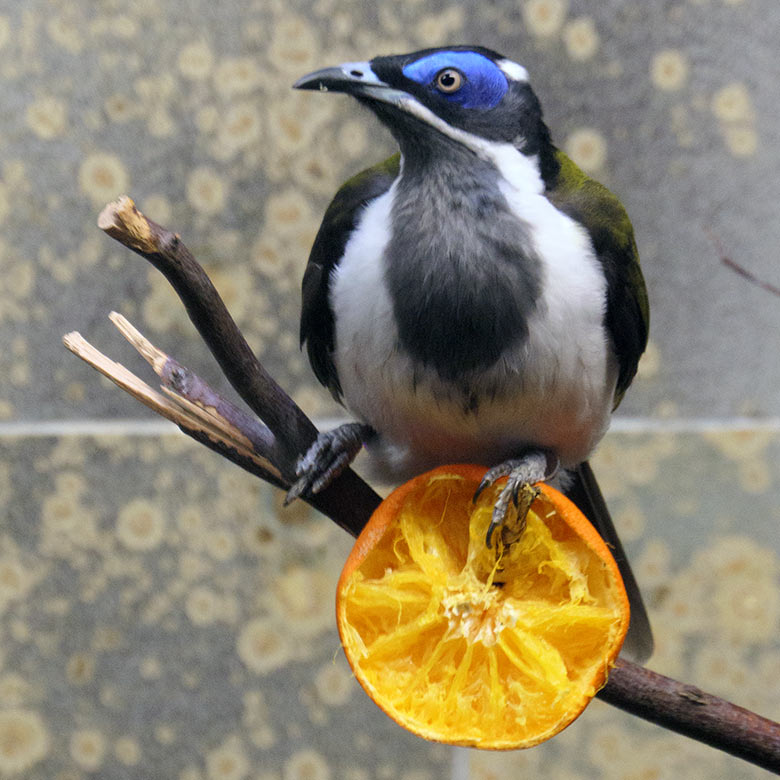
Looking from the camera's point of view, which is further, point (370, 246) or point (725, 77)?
point (725, 77)

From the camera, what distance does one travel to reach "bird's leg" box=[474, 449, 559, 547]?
738mm

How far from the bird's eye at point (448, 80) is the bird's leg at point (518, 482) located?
13.3 inches

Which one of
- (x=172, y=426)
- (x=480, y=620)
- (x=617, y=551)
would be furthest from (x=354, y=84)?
(x=172, y=426)

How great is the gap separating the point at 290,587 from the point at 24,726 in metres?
0.46

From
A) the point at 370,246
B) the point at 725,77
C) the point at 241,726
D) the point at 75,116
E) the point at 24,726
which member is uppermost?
the point at 725,77

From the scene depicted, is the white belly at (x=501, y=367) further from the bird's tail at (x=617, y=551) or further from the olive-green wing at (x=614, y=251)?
the bird's tail at (x=617, y=551)

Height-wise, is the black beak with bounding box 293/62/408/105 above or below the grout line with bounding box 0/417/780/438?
above

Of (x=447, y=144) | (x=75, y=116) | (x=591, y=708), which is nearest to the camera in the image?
(x=447, y=144)

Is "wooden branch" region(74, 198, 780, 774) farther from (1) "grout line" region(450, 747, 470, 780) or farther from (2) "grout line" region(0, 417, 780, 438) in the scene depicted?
(1) "grout line" region(450, 747, 470, 780)

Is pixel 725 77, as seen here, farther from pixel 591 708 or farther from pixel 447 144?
pixel 591 708

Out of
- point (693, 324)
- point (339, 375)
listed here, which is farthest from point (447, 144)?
point (693, 324)

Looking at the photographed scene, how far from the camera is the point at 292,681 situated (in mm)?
1449

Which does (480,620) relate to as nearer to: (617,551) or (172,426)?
(617,551)

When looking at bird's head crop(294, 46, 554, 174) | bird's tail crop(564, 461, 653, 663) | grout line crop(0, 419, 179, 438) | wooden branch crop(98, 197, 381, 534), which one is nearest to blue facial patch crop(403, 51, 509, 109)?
bird's head crop(294, 46, 554, 174)
